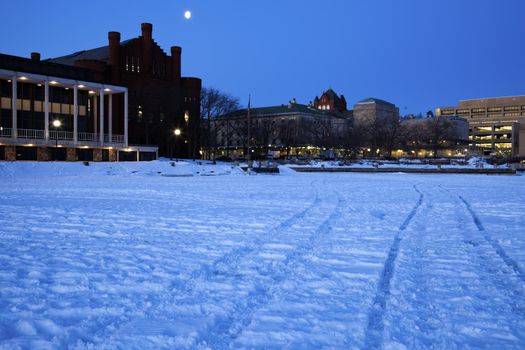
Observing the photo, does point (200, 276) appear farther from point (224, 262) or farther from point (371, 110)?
point (371, 110)

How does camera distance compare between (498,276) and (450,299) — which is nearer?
(450,299)

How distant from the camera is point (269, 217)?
1219 centimetres

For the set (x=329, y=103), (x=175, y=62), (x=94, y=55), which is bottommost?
(x=175, y=62)

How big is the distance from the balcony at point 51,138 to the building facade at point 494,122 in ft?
438

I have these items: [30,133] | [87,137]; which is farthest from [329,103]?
[30,133]

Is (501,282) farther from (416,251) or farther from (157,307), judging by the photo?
(157,307)

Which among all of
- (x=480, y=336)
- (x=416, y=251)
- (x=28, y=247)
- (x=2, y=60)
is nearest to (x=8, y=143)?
(x=2, y=60)

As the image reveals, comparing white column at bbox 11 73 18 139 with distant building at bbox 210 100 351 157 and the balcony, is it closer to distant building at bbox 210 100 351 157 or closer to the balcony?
the balcony

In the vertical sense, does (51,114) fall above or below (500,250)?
above

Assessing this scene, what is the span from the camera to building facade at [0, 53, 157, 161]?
43562 millimetres

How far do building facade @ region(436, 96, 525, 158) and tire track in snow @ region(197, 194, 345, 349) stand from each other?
158788 millimetres

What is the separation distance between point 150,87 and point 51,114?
1934 centimetres

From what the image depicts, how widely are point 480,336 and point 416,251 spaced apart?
369 centimetres

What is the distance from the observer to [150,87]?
67.2 meters
